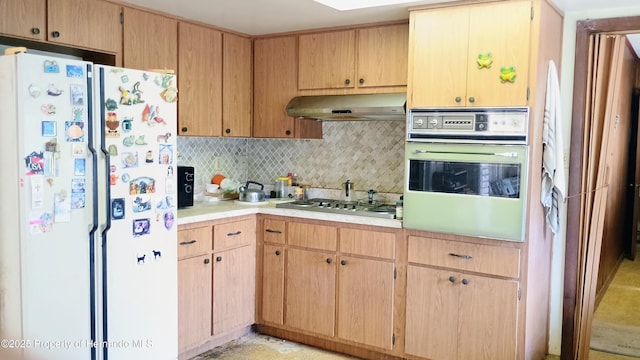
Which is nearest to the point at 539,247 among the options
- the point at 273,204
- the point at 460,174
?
the point at 460,174

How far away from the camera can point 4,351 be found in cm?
241

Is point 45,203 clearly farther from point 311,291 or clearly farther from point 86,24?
point 311,291

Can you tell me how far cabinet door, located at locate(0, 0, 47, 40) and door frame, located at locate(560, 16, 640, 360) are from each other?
3089mm

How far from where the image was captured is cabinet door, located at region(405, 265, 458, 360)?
3182 millimetres

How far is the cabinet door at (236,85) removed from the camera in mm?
4039

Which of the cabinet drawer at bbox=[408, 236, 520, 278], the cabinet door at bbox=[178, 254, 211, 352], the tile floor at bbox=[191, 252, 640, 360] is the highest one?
the cabinet drawer at bbox=[408, 236, 520, 278]

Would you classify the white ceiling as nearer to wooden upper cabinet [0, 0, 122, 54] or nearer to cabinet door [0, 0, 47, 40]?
wooden upper cabinet [0, 0, 122, 54]

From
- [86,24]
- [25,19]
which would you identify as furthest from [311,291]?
[25,19]

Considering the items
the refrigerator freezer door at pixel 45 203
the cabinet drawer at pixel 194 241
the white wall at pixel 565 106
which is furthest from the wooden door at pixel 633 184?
the refrigerator freezer door at pixel 45 203

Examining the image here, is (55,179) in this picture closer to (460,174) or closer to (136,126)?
(136,126)

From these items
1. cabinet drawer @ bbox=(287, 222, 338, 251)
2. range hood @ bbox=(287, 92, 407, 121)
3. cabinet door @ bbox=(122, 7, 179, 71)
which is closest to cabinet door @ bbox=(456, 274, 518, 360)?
cabinet drawer @ bbox=(287, 222, 338, 251)

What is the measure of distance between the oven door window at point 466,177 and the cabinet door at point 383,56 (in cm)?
67

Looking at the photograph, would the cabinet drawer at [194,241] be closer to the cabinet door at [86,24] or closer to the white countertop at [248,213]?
the white countertop at [248,213]

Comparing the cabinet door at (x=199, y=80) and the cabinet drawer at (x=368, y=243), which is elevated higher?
the cabinet door at (x=199, y=80)
